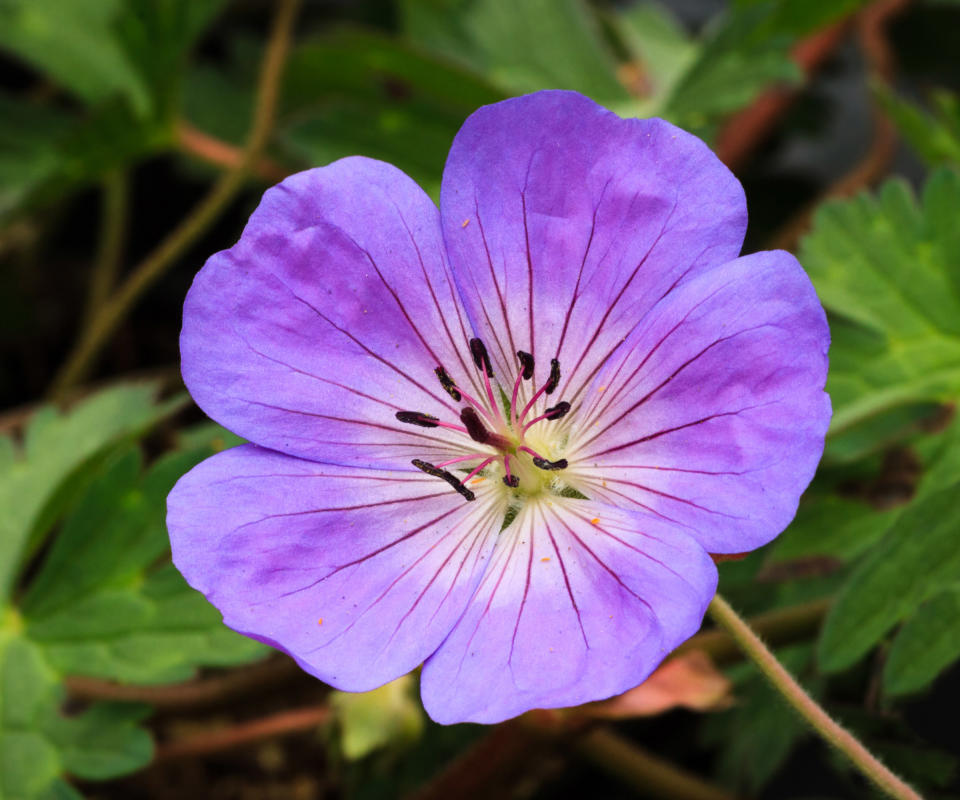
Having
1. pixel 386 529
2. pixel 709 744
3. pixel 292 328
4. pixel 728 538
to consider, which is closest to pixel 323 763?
pixel 709 744

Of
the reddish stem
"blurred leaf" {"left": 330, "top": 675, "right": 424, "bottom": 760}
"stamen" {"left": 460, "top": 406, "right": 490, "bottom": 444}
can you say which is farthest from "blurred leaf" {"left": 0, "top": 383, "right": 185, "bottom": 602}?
"stamen" {"left": 460, "top": 406, "right": 490, "bottom": 444}

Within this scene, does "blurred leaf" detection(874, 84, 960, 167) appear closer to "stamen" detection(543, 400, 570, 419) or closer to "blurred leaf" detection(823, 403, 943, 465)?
"blurred leaf" detection(823, 403, 943, 465)

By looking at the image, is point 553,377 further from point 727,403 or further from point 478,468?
point 727,403

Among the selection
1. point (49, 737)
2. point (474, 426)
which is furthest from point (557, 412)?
point (49, 737)

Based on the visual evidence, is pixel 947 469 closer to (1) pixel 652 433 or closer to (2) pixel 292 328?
(1) pixel 652 433

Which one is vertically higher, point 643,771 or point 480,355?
point 480,355

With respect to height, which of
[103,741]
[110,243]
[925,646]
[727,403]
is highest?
[727,403]
